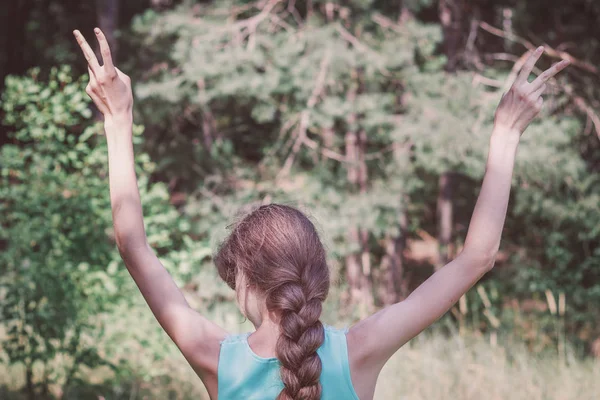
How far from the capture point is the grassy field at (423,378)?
15.3 ft

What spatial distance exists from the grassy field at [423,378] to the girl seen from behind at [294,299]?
3.12 metres

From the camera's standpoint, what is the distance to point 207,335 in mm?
1526

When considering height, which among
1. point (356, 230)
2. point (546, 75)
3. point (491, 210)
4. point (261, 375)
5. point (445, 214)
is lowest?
point (445, 214)

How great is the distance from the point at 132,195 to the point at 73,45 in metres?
11.4

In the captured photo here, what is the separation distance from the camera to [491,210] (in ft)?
5.05

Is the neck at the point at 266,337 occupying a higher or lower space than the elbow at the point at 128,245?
lower

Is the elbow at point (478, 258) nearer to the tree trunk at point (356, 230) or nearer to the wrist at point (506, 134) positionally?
the wrist at point (506, 134)

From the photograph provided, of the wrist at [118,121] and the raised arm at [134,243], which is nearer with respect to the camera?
the raised arm at [134,243]

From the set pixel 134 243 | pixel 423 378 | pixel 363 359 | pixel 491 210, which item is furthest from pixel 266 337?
pixel 423 378

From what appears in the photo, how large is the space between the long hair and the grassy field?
3.20m

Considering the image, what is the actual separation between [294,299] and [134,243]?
0.38 m

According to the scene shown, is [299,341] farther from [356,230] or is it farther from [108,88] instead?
[356,230]

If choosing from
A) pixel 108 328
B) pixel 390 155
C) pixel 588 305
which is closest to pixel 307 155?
pixel 390 155

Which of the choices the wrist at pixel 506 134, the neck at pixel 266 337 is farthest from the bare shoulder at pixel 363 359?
the wrist at pixel 506 134
